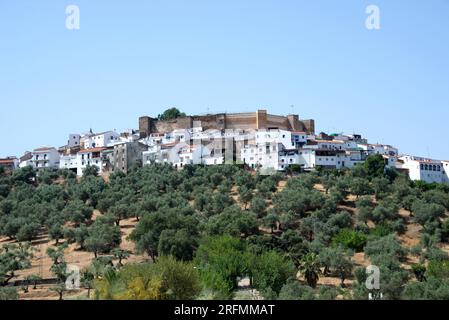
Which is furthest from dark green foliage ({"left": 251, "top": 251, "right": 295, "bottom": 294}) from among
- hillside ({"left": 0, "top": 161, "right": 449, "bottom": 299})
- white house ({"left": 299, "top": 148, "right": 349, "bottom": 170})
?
white house ({"left": 299, "top": 148, "right": 349, "bottom": 170})

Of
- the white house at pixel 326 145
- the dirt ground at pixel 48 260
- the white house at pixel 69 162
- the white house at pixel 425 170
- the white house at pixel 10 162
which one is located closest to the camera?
the dirt ground at pixel 48 260

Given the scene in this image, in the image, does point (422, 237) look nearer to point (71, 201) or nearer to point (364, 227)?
point (364, 227)

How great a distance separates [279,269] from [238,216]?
16.1 metres

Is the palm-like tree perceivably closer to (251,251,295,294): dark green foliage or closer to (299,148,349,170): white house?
(251,251,295,294): dark green foliage

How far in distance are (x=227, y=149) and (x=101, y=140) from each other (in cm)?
1990

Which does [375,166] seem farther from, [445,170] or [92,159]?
[92,159]

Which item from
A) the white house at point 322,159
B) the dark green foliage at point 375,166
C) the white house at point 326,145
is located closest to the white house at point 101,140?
the white house at point 326,145

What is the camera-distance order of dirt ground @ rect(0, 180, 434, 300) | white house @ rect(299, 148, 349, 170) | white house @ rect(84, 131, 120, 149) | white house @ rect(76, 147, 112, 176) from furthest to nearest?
white house @ rect(84, 131, 120, 149) < white house @ rect(76, 147, 112, 176) < white house @ rect(299, 148, 349, 170) < dirt ground @ rect(0, 180, 434, 300)

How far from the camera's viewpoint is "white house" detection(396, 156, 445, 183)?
81.1 meters

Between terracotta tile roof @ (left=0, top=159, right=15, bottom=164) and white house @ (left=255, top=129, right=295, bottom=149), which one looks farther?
terracotta tile roof @ (left=0, top=159, right=15, bottom=164)

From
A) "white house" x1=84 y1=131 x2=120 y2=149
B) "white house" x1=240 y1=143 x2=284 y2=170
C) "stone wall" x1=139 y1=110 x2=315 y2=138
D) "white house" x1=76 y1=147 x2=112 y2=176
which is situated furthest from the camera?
Answer: "white house" x1=84 y1=131 x2=120 y2=149

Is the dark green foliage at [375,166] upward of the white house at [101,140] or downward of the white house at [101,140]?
downward

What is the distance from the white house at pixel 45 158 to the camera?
9100cm

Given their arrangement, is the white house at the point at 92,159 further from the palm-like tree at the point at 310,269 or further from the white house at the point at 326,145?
the palm-like tree at the point at 310,269
